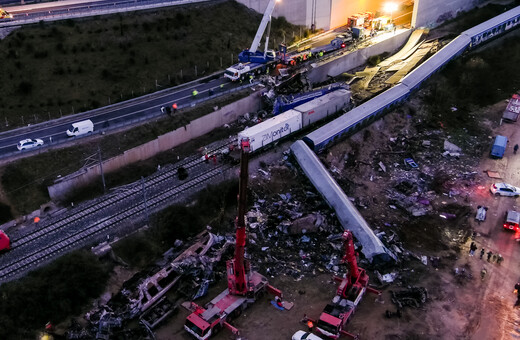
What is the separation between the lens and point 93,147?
38.5 m

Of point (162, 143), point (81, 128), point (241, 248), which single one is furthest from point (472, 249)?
point (81, 128)

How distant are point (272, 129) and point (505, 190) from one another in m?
18.3

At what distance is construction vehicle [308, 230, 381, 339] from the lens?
86.8 ft

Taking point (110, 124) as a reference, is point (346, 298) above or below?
below

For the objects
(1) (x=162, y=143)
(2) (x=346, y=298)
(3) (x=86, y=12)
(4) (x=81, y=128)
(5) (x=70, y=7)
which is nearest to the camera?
(2) (x=346, y=298)

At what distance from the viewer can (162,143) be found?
4034cm

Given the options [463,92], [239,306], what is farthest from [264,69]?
[239,306]

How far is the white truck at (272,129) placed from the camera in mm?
39094

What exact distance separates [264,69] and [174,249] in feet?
79.2

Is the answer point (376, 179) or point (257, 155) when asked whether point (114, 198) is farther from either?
point (376, 179)

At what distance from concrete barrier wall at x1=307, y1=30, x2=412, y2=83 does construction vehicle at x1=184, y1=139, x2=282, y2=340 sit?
27783mm

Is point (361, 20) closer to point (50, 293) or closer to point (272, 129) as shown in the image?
point (272, 129)

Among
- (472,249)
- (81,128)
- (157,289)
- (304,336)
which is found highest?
(81,128)

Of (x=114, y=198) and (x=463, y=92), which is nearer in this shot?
(x=114, y=198)
